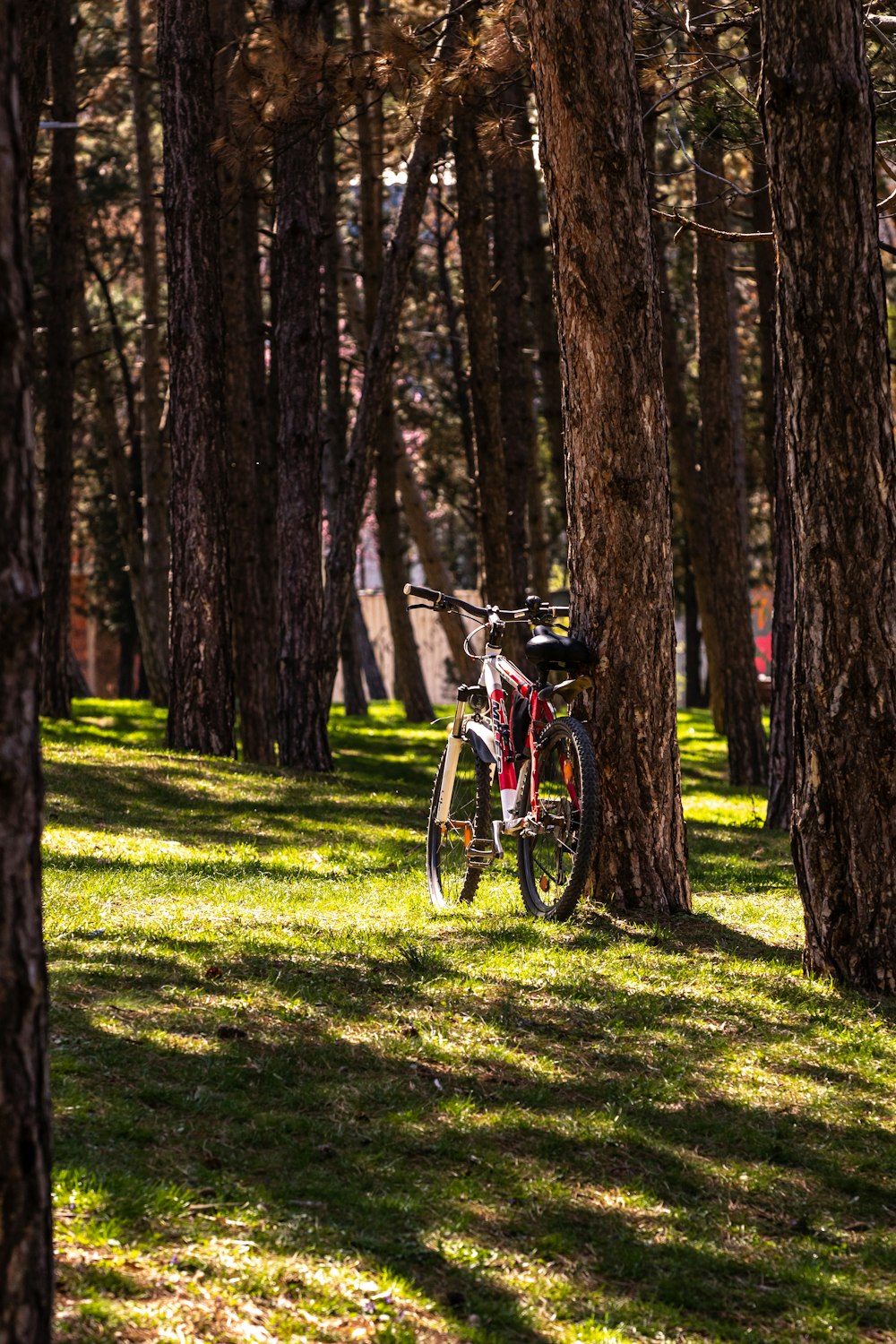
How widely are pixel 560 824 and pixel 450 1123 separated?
2.72 meters

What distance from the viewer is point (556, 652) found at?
25.5ft

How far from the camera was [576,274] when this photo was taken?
7.96 metres

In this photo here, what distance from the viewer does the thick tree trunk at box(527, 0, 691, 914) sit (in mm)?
7895

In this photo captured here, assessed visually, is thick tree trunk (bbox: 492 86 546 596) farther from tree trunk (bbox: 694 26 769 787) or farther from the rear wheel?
the rear wheel

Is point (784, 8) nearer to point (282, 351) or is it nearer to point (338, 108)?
point (338, 108)

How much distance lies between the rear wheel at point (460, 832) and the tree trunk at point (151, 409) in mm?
15310

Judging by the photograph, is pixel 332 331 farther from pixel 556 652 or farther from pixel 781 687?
pixel 556 652

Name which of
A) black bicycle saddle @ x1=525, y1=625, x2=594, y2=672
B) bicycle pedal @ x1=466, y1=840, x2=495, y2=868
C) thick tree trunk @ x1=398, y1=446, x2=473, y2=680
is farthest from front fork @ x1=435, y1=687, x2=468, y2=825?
thick tree trunk @ x1=398, y1=446, x2=473, y2=680

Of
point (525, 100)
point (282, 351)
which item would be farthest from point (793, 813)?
point (525, 100)

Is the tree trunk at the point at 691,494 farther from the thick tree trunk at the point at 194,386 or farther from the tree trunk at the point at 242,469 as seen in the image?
the thick tree trunk at the point at 194,386

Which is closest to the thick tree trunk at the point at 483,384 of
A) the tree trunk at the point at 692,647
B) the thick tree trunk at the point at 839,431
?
the thick tree trunk at the point at 839,431

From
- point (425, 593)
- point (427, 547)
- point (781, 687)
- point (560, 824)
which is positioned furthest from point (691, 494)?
point (560, 824)

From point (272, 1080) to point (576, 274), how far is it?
446cm

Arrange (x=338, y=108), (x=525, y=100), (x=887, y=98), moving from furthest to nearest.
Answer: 1. (x=525, y=100)
2. (x=338, y=108)
3. (x=887, y=98)
